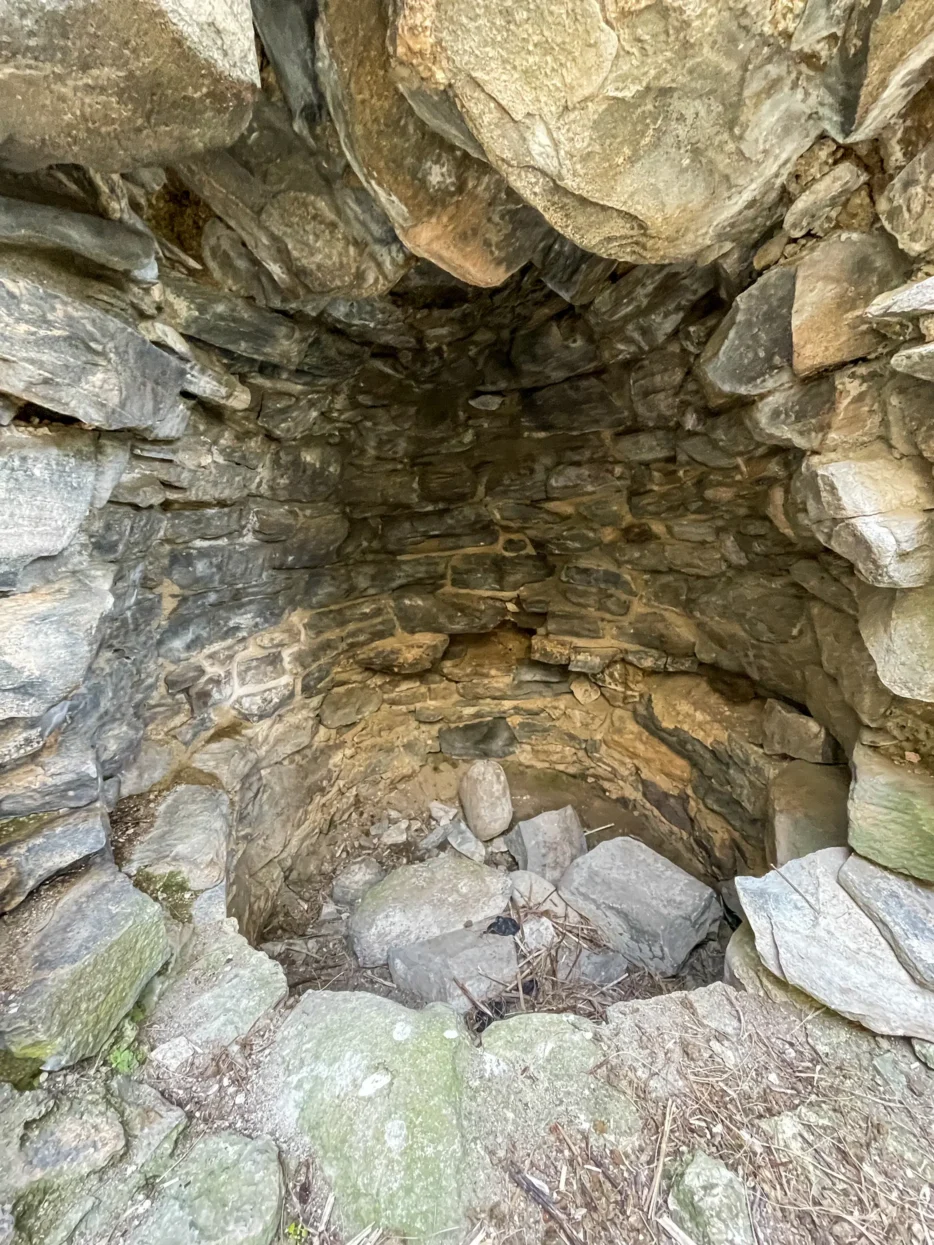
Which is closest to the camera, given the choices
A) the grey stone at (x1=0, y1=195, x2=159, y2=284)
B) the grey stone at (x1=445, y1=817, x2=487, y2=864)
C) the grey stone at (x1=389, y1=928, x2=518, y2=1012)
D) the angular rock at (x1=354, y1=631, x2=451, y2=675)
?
the grey stone at (x1=0, y1=195, x2=159, y2=284)

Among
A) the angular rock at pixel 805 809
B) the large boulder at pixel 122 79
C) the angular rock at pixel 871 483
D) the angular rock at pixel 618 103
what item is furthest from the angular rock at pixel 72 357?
the angular rock at pixel 805 809

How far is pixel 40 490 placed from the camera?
964 mm

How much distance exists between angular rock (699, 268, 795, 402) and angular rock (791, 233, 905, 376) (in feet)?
0.09

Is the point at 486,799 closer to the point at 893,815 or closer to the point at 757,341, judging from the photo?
the point at 893,815

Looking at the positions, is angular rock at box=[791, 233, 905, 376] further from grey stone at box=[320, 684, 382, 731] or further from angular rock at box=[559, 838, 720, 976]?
grey stone at box=[320, 684, 382, 731]

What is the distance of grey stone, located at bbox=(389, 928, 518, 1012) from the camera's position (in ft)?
5.60

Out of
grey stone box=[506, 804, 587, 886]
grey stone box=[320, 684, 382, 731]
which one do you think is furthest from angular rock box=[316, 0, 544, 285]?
grey stone box=[506, 804, 587, 886]

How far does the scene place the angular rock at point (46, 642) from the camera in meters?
0.96

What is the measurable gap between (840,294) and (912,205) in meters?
0.14

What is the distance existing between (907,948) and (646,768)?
4.73ft

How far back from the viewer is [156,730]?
1674 mm

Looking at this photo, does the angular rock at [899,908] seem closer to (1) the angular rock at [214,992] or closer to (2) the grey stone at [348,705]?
(1) the angular rock at [214,992]

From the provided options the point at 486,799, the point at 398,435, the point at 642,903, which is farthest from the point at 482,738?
the point at 398,435

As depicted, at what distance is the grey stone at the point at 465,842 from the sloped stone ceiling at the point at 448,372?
0.75m
